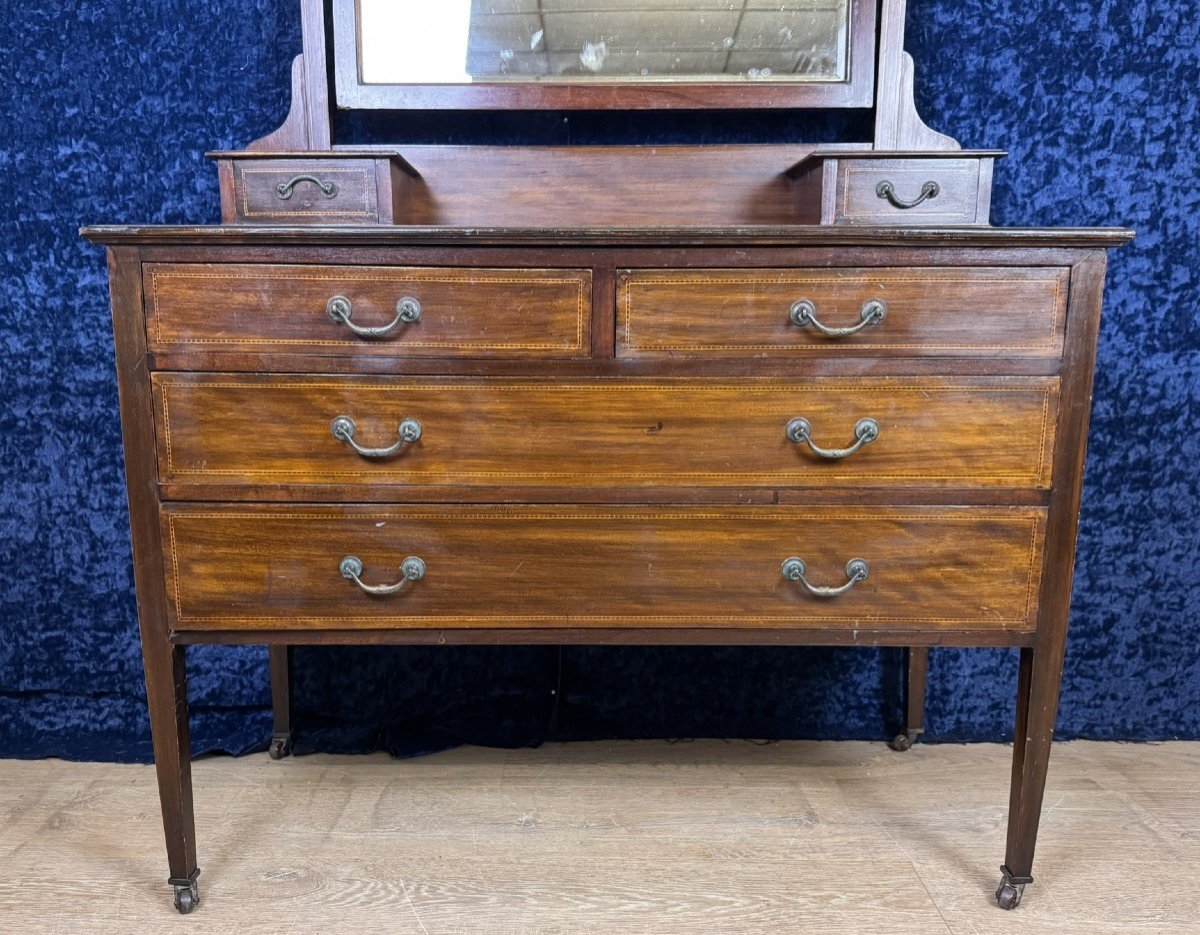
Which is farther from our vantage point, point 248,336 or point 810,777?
point 810,777

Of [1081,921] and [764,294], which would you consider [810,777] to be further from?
[764,294]

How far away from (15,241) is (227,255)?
96 cm

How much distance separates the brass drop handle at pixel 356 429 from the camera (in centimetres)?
122

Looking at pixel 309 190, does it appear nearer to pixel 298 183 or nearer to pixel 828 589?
pixel 298 183

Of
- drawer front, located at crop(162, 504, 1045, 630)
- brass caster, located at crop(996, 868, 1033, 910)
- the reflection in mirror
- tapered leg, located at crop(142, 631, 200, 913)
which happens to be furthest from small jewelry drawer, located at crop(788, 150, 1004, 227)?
tapered leg, located at crop(142, 631, 200, 913)

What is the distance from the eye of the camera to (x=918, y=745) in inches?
76.8

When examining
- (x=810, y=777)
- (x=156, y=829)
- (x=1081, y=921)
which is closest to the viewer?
(x=1081, y=921)

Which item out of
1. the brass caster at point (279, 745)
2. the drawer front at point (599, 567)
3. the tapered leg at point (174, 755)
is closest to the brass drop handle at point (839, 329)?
the drawer front at point (599, 567)

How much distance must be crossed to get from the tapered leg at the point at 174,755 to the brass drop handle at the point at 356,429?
441 millimetres

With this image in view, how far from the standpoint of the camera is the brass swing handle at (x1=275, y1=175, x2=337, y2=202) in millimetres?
1496

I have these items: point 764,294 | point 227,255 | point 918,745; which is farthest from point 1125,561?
point 227,255

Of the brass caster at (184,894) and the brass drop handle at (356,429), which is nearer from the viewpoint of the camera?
the brass drop handle at (356,429)

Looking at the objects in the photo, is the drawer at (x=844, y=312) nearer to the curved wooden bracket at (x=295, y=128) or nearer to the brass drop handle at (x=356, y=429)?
the brass drop handle at (x=356, y=429)

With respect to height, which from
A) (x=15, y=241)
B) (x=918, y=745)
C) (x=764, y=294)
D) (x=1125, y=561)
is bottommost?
(x=918, y=745)
